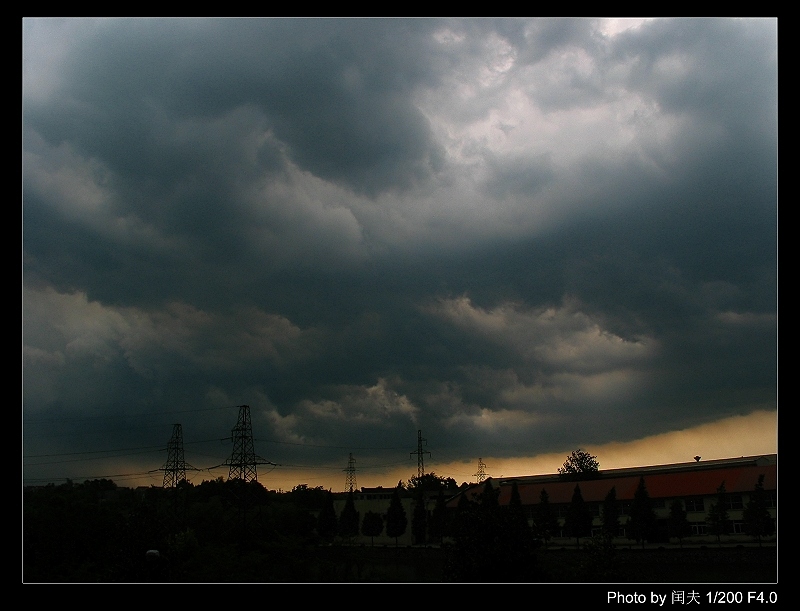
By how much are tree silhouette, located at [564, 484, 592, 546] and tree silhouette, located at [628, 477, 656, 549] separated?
2.55m

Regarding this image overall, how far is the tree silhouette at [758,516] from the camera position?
33938 millimetres

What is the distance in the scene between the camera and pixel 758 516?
112 ft

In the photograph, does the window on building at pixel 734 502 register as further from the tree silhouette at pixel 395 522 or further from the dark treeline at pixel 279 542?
the tree silhouette at pixel 395 522

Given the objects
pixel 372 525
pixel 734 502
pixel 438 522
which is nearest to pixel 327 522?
pixel 372 525

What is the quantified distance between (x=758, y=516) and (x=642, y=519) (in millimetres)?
6095

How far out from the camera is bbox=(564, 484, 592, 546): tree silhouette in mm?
39031

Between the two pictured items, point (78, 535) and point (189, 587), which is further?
point (78, 535)

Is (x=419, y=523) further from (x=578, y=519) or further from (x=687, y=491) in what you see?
(x=687, y=491)

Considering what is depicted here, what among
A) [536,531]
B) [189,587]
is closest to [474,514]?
[536,531]

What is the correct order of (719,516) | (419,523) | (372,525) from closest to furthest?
(719,516), (419,523), (372,525)

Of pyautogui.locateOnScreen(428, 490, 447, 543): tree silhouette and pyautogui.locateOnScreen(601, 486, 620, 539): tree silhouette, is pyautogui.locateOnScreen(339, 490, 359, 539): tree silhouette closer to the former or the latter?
pyautogui.locateOnScreen(428, 490, 447, 543): tree silhouette

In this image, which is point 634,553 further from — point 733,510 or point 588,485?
point 588,485
